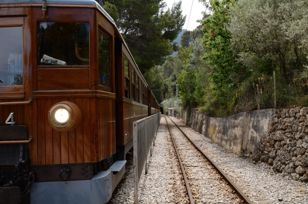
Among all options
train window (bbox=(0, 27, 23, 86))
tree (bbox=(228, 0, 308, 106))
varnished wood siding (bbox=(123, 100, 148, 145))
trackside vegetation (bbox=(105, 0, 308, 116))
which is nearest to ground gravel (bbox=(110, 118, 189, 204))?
varnished wood siding (bbox=(123, 100, 148, 145))

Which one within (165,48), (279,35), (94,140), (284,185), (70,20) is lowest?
(284,185)

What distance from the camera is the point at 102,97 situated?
638 cm

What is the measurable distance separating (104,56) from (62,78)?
3.18ft

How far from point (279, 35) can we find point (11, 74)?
10.4 meters

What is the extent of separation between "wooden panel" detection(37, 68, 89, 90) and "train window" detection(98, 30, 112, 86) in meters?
0.45

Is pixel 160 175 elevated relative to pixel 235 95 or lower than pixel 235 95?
lower

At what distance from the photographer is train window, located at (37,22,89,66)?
19.6 ft

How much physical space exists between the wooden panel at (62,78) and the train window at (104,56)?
1.47 feet

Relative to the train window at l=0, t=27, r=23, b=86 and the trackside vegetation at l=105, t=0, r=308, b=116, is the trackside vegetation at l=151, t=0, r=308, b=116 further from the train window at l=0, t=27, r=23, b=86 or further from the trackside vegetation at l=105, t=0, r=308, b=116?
the train window at l=0, t=27, r=23, b=86

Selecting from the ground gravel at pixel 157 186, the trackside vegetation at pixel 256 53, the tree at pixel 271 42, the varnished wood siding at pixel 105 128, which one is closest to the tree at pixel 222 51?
the trackside vegetation at pixel 256 53

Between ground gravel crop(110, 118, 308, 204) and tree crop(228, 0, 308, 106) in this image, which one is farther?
tree crop(228, 0, 308, 106)

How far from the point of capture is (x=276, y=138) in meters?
13.3

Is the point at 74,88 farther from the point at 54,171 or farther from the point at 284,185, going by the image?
the point at 284,185

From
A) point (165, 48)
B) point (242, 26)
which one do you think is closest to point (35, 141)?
point (242, 26)
